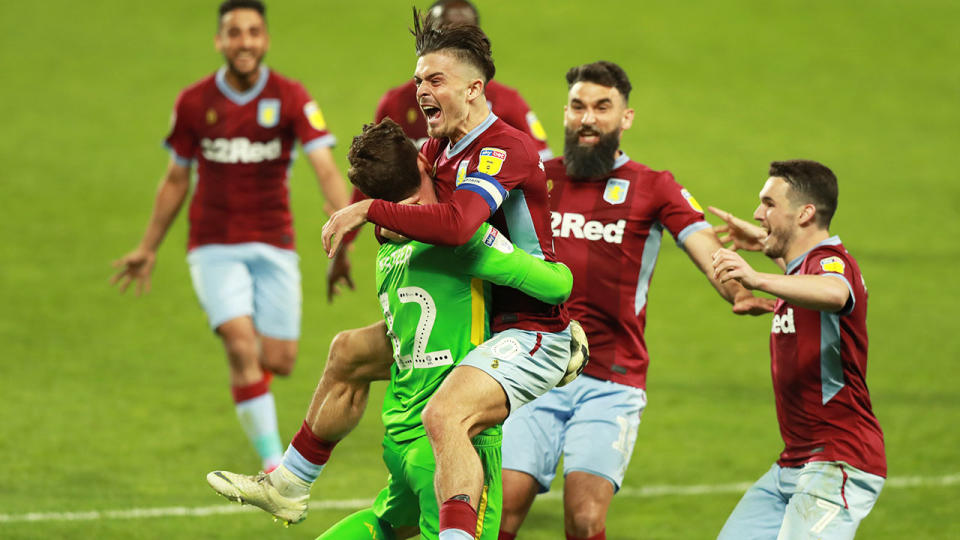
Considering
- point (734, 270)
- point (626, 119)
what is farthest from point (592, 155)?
point (734, 270)

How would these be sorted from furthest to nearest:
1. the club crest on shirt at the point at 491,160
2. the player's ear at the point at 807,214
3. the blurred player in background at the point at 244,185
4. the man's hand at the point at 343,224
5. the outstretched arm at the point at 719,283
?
the blurred player in background at the point at 244,185 → the outstretched arm at the point at 719,283 → the player's ear at the point at 807,214 → the club crest on shirt at the point at 491,160 → the man's hand at the point at 343,224

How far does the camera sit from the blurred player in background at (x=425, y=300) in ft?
16.5

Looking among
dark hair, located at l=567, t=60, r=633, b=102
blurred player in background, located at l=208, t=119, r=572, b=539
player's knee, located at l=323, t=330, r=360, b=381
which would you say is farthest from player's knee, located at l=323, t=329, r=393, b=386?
dark hair, located at l=567, t=60, r=633, b=102

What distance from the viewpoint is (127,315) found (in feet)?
48.1

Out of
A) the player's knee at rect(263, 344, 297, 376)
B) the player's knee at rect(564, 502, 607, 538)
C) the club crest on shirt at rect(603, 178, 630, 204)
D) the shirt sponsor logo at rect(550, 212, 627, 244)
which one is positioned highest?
the club crest on shirt at rect(603, 178, 630, 204)

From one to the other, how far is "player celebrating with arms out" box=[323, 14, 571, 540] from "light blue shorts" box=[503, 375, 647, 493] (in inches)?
44.8

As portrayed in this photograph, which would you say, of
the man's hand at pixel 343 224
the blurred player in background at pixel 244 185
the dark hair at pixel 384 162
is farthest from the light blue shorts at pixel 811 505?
the blurred player in background at pixel 244 185

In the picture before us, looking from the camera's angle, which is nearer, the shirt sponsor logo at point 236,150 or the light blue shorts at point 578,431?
the light blue shorts at point 578,431

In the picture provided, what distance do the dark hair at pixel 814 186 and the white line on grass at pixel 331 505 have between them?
4001 mm

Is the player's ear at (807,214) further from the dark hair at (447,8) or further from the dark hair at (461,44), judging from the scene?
the dark hair at (447,8)

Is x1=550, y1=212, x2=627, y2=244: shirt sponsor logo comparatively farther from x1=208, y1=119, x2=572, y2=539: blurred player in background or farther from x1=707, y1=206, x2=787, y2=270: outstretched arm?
x1=208, y1=119, x2=572, y2=539: blurred player in background

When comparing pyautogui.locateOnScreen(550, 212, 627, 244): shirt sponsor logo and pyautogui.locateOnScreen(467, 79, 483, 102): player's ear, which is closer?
pyautogui.locateOnScreen(467, 79, 483, 102): player's ear

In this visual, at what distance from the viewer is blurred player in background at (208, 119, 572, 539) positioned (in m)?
5.02

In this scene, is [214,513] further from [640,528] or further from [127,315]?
[127,315]
